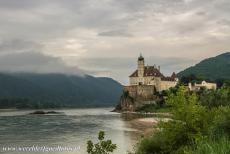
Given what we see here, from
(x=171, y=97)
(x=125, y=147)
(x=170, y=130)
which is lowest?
(x=125, y=147)

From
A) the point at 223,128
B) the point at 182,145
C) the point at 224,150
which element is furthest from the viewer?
the point at 182,145

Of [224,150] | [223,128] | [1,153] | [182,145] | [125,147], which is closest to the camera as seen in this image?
[224,150]

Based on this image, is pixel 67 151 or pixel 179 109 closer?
pixel 179 109

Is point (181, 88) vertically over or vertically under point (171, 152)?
over

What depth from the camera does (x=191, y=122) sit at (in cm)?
3039

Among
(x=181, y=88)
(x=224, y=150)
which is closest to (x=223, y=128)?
(x=181, y=88)

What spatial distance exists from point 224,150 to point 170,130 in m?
17.4

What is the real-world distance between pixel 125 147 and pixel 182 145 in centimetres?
3652

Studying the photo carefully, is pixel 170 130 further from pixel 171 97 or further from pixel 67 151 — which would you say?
pixel 67 151

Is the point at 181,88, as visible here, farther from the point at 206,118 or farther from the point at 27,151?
the point at 27,151

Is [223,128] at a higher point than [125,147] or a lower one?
higher

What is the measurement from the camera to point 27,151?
206 feet

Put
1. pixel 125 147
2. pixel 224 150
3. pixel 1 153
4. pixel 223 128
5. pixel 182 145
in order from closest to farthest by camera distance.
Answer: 1. pixel 224 150
2. pixel 223 128
3. pixel 182 145
4. pixel 1 153
5. pixel 125 147

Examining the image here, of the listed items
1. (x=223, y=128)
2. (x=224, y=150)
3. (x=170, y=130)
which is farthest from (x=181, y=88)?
(x=224, y=150)
